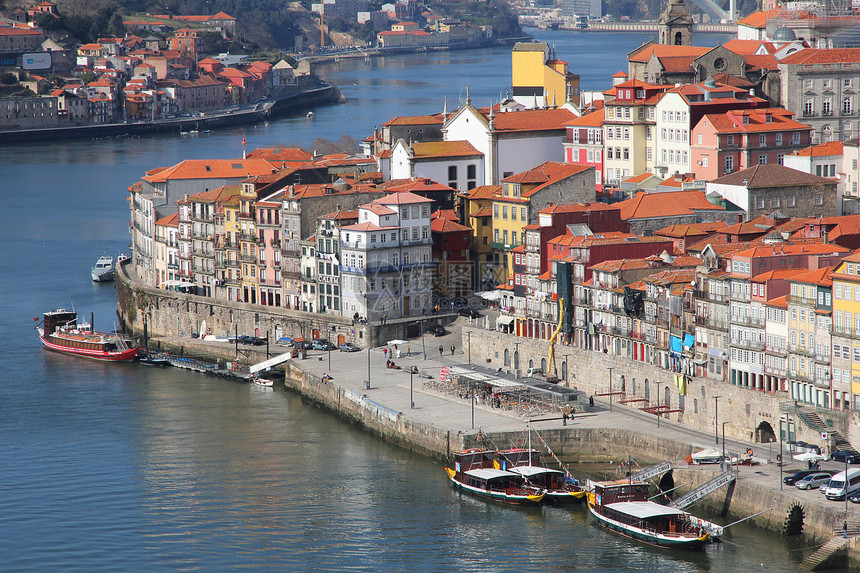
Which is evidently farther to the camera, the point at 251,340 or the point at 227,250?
the point at 227,250

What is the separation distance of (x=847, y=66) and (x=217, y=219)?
121 ft

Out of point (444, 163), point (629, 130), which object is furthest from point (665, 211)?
point (444, 163)

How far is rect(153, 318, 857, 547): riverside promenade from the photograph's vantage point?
51.3m

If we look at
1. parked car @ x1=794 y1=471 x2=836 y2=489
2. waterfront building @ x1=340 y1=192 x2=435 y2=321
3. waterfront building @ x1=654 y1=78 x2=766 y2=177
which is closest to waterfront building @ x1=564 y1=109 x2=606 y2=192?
waterfront building @ x1=654 y1=78 x2=766 y2=177

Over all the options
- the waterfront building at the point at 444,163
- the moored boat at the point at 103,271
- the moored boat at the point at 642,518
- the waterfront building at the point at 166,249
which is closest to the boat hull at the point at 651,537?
the moored boat at the point at 642,518

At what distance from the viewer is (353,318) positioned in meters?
77.9

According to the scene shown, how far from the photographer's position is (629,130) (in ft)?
298

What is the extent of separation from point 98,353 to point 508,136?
1008 inches

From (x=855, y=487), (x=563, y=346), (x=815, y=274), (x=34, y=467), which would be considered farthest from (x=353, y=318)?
(x=855, y=487)

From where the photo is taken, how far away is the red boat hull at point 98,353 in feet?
270

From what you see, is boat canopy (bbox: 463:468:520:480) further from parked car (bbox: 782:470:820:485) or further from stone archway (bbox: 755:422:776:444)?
parked car (bbox: 782:470:820:485)

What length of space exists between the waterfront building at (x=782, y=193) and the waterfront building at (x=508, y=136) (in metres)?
15.9

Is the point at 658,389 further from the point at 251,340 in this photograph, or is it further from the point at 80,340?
the point at 80,340

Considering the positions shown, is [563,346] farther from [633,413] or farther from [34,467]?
[34,467]
